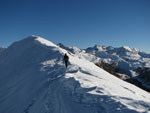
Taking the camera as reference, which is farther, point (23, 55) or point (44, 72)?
point (23, 55)

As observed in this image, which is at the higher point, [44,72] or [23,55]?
[23,55]

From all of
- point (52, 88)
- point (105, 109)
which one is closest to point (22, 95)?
point (52, 88)


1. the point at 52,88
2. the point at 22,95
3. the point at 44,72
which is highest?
the point at 44,72

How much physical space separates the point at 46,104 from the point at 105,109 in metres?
5.85

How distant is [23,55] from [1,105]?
18.6 m

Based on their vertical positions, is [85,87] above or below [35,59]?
below

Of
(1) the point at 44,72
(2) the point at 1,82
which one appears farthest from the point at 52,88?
(2) the point at 1,82

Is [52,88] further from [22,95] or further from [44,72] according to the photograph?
[44,72]

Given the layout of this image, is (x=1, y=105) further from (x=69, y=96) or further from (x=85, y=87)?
(x=85, y=87)

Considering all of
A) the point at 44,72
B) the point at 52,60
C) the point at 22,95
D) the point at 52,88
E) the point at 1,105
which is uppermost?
the point at 52,60

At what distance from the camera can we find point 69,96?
14.0m

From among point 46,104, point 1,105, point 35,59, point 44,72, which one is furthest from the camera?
point 35,59

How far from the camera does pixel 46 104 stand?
1377 centimetres

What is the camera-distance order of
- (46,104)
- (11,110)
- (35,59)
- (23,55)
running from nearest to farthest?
(46,104) < (11,110) < (35,59) < (23,55)
